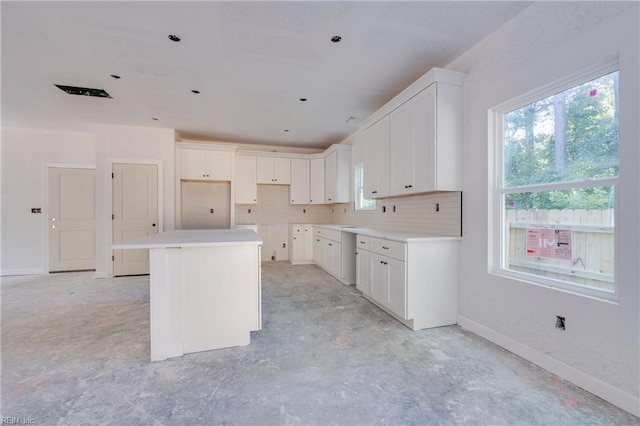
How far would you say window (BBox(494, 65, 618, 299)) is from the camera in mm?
1683

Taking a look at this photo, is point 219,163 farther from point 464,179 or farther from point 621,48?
point 621,48

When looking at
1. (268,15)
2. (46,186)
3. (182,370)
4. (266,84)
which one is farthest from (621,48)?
(46,186)

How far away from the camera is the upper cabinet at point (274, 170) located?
5.96 metres

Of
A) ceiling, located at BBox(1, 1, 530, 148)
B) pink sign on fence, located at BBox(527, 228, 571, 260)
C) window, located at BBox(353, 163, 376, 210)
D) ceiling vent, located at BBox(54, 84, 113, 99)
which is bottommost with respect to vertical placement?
pink sign on fence, located at BBox(527, 228, 571, 260)

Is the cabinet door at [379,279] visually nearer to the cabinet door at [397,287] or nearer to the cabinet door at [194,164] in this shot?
the cabinet door at [397,287]

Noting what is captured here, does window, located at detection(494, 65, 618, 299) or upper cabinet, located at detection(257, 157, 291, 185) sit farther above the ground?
upper cabinet, located at detection(257, 157, 291, 185)

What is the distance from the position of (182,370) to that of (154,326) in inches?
17.1

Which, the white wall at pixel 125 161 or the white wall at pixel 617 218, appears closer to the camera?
the white wall at pixel 617 218

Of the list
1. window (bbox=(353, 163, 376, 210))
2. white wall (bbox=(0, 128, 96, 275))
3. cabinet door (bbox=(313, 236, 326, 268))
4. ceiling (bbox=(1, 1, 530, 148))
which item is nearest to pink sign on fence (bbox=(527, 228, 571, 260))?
ceiling (bbox=(1, 1, 530, 148))

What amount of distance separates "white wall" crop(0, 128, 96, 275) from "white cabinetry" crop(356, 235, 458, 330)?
651cm

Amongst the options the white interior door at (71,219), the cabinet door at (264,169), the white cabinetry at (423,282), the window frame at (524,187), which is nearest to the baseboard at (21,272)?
the white interior door at (71,219)

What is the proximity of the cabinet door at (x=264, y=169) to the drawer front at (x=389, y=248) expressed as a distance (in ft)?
11.2

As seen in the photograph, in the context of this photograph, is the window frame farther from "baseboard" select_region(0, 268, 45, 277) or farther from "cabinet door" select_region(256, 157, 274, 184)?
"baseboard" select_region(0, 268, 45, 277)

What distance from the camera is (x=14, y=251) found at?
4914mm
